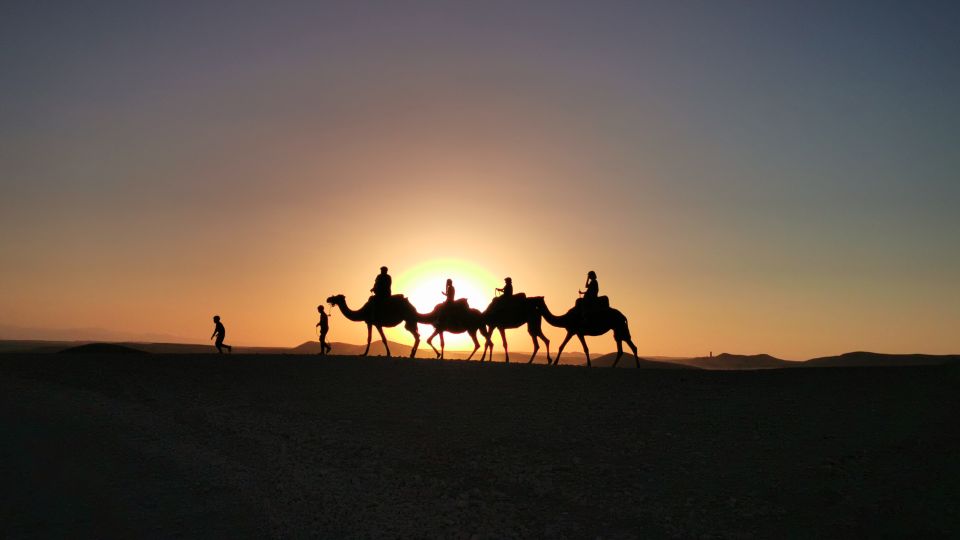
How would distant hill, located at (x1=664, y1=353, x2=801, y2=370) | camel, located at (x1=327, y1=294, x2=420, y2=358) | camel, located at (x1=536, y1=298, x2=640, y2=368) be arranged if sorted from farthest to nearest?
distant hill, located at (x1=664, y1=353, x2=801, y2=370) < camel, located at (x1=327, y1=294, x2=420, y2=358) < camel, located at (x1=536, y1=298, x2=640, y2=368)

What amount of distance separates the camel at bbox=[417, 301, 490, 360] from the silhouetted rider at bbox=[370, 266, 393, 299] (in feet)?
4.96

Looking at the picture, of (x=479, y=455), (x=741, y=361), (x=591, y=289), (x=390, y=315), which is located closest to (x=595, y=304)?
(x=591, y=289)

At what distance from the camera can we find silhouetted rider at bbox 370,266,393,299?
28.0 m

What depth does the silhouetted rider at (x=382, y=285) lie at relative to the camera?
28000 mm

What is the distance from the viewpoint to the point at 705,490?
13.9 meters

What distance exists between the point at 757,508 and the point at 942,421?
254 inches

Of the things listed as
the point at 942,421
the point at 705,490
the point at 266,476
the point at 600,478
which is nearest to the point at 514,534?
the point at 600,478

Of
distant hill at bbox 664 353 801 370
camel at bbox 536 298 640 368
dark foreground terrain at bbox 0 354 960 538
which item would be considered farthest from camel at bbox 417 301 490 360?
distant hill at bbox 664 353 801 370

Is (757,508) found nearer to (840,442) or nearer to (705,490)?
(705,490)

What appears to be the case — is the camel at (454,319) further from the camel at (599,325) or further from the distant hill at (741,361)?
the distant hill at (741,361)

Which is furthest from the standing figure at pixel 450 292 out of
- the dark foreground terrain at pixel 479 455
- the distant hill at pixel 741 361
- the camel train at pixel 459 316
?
the distant hill at pixel 741 361

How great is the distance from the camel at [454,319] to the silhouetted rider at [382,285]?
59.6 inches

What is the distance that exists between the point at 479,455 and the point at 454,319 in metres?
A: 12.9

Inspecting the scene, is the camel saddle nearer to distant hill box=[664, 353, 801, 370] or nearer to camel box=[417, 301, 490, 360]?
camel box=[417, 301, 490, 360]
